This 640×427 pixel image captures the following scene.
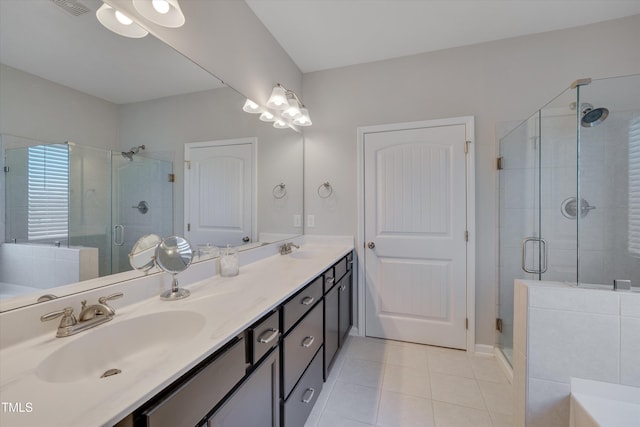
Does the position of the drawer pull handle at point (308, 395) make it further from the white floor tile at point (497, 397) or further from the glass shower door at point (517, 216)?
the glass shower door at point (517, 216)

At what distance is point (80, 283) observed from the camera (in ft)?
3.06

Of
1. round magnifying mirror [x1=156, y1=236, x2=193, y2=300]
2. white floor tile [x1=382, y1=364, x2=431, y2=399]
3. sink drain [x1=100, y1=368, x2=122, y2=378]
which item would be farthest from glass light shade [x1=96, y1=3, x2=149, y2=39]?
white floor tile [x1=382, y1=364, x2=431, y2=399]

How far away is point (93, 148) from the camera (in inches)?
38.6

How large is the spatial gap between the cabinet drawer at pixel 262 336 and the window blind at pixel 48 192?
741mm

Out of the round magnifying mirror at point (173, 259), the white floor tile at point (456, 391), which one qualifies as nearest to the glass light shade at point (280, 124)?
the round magnifying mirror at point (173, 259)

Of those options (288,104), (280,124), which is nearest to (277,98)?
(288,104)

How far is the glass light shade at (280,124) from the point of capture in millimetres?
2242

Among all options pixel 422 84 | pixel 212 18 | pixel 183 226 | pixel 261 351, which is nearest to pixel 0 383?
pixel 261 351

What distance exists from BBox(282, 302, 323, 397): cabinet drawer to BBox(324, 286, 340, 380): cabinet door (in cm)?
11

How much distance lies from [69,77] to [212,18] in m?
0.95

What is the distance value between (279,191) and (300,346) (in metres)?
1.38

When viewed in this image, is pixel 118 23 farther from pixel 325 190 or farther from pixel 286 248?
pixel 325 190

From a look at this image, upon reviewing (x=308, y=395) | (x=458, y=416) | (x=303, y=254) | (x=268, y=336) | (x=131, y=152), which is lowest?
(x=458, y=416)

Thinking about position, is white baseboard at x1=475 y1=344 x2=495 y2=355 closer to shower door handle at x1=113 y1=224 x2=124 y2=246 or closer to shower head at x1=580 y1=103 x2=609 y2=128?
shower head at x1=580 y1=103 x2=609 y2=128
